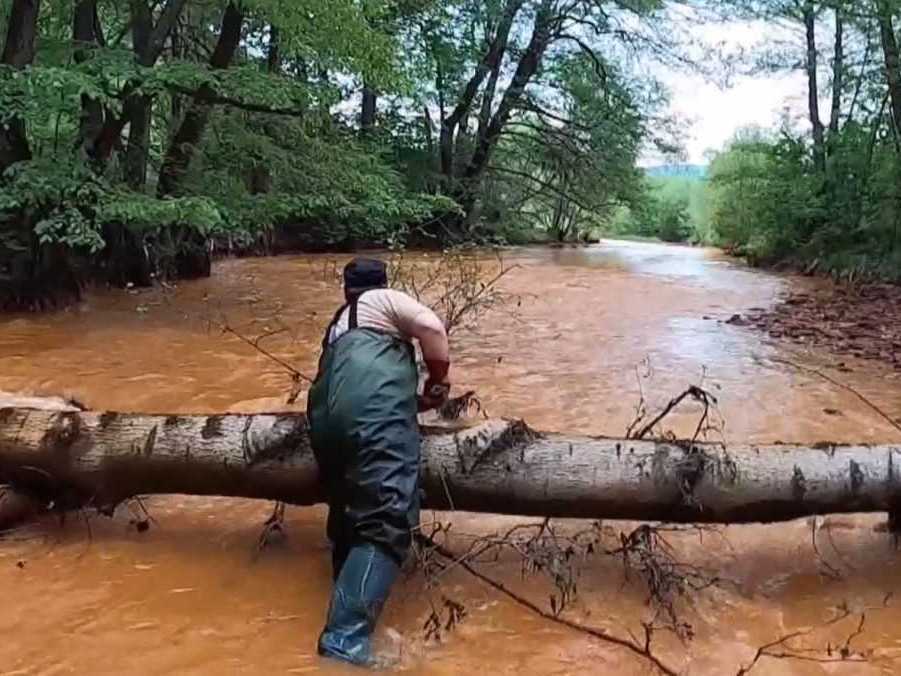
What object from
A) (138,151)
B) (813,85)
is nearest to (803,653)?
(138,151)

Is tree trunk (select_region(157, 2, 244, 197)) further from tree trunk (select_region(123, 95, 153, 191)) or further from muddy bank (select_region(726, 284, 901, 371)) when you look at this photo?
muddy bank (select_region(726, 284, 901, 371))

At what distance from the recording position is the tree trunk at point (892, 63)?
12011 millimetres

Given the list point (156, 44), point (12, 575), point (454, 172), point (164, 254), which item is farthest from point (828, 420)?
point (454, 172)

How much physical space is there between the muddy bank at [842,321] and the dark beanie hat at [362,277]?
4.78 meters

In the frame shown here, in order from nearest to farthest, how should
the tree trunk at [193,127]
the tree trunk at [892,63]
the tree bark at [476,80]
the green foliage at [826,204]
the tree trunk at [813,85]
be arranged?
the tree trunk at [193,127], the tree trunk at [892,63], the green foliage at [826,204], the tree trunk at [813,85], the tree bark at [476,80]

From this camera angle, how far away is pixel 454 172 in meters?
22.7

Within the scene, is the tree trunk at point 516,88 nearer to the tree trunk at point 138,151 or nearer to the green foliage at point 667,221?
the tree trunk at point 138,151

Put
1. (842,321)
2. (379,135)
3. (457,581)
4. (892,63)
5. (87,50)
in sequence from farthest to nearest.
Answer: (379,135), (892,63), (842,321), (87,50), (457,581)

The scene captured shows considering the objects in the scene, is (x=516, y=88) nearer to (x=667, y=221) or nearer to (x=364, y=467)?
(x=667, y=221)

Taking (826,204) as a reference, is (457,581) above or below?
below

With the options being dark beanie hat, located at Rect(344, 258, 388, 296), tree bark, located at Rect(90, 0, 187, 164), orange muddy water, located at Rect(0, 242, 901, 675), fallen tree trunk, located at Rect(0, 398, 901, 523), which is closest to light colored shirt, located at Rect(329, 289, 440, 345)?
dark beanie hat, located at Rect(344, 258, 388, 296)

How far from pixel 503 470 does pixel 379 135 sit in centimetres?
1862

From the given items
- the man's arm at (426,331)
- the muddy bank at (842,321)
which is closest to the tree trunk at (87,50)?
the man's arm at (426,331)

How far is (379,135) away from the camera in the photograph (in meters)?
21.0
